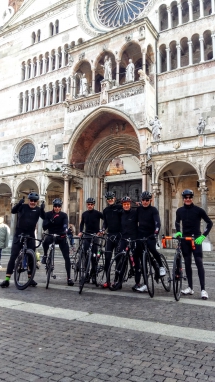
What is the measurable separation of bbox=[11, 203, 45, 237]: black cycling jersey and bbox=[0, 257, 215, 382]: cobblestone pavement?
5.28ft

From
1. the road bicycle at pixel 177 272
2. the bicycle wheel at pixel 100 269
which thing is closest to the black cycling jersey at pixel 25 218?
the bicycle wheel at pixel 100 269

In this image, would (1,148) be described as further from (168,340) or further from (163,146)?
(168,340)

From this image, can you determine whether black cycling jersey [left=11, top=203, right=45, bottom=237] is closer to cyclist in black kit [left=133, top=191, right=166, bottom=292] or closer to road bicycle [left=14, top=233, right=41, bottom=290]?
road bicycle [left=14, top=233, right=41, bottom=290]

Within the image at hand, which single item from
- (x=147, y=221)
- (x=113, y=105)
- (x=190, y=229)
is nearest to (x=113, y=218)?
(x=147, y=221)

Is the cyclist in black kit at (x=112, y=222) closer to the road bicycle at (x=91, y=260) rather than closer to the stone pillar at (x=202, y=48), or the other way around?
the road bicycle at (x=91, y=260)

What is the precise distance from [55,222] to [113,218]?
4.37ft

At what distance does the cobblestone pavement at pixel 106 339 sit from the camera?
2.65 m

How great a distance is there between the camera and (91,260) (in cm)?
691

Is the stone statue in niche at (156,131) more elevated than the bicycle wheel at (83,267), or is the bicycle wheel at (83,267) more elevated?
the stone statue in niche at (156,131)

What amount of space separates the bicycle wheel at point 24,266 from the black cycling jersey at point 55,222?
0.74 meters

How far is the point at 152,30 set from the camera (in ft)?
70.9

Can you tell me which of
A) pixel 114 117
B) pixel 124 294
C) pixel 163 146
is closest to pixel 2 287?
pixel 124 294

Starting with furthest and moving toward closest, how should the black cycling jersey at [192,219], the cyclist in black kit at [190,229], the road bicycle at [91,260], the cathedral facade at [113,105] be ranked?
the cathedral facade at [113,105]
the road bicycle at [91,260]
the black cycling jersey at [192,219]
the cyclist in black kit at [190,229]

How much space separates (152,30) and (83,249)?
774 inches
